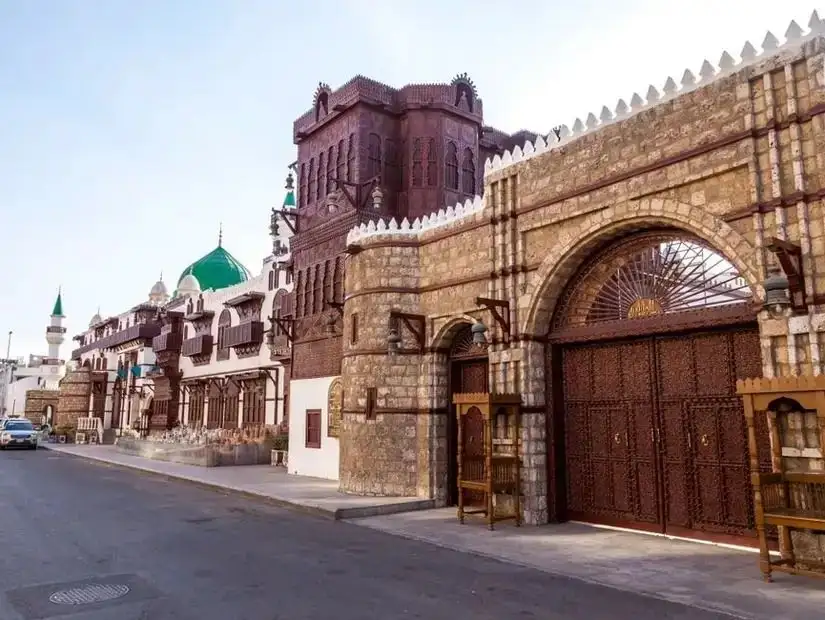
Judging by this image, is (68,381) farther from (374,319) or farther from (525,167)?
(525,167)

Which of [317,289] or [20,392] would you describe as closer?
[317,289]

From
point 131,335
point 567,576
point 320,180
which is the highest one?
point 320,180

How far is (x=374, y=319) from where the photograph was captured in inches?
516

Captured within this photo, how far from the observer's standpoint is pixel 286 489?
13945 mm

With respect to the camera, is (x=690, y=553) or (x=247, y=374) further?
(x=247, y=374)

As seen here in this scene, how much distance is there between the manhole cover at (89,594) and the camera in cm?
579

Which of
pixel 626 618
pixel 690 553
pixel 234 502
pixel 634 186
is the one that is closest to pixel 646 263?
pixel 634 186

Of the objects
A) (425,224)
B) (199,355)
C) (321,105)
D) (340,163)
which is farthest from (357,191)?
(199,355)

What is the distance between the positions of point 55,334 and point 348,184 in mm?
60445

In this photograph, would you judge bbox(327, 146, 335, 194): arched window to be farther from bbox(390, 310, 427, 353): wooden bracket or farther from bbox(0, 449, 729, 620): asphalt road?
bbox(0, 449, 729, 620): asphalt road

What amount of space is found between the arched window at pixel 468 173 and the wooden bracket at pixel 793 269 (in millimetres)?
11528

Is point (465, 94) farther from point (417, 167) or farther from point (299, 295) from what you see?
point (299, 295)

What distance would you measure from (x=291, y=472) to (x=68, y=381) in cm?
3386

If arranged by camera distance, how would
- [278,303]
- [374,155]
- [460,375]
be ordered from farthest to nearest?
[278,303] < [374,155] < [460,375]
